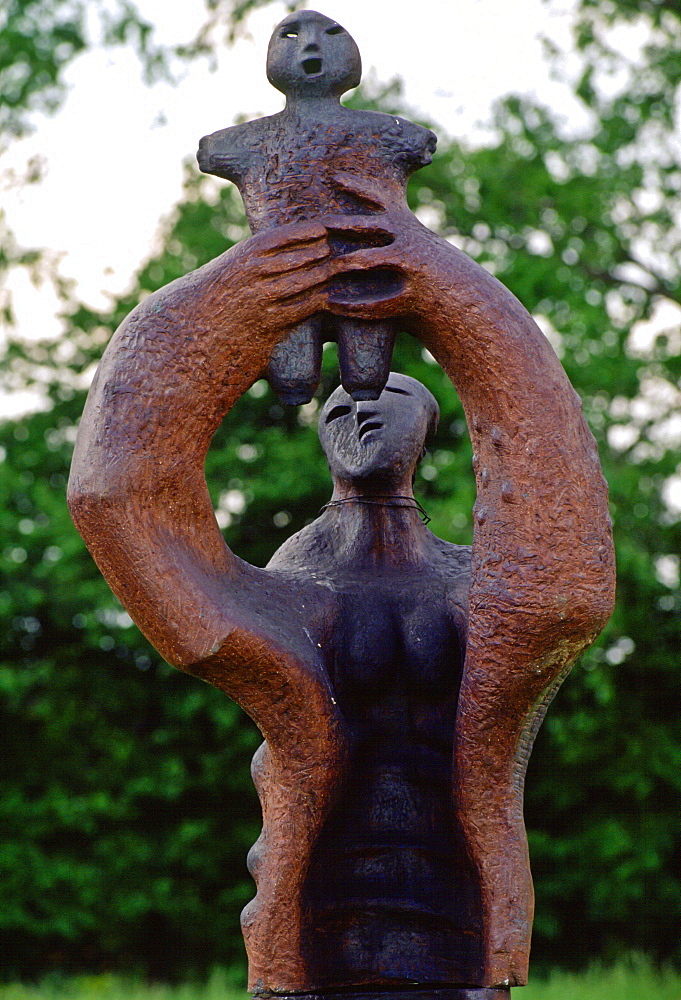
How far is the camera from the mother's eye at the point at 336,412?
331 centimetres

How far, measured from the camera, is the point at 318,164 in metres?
2.84

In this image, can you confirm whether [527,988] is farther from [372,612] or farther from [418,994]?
[372,612]

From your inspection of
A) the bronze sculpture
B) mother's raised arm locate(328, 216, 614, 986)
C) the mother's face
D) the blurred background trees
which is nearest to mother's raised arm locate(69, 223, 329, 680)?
the bronze sculpture

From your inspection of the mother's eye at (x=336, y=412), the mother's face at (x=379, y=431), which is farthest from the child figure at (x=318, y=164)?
the mother's eye at (x=336, y=412)

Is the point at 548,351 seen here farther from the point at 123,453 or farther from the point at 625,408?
the point at 625,408

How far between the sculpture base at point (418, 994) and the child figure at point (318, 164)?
1.38m

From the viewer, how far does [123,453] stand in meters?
2.70

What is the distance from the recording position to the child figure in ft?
9.32

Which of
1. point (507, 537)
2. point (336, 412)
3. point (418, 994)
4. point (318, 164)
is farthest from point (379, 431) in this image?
point (418, 994)

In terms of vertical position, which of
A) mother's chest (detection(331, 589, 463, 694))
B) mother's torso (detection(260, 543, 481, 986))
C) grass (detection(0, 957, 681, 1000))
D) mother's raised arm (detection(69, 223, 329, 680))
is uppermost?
mother's raised arm (detection(69, 223, 329, 680))

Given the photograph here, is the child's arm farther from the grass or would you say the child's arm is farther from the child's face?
the grass

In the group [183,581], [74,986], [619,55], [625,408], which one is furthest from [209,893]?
[183,581]

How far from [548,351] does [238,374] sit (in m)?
0.71

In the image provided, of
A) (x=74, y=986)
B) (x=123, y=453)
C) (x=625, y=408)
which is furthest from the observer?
(x=625, y=408)
